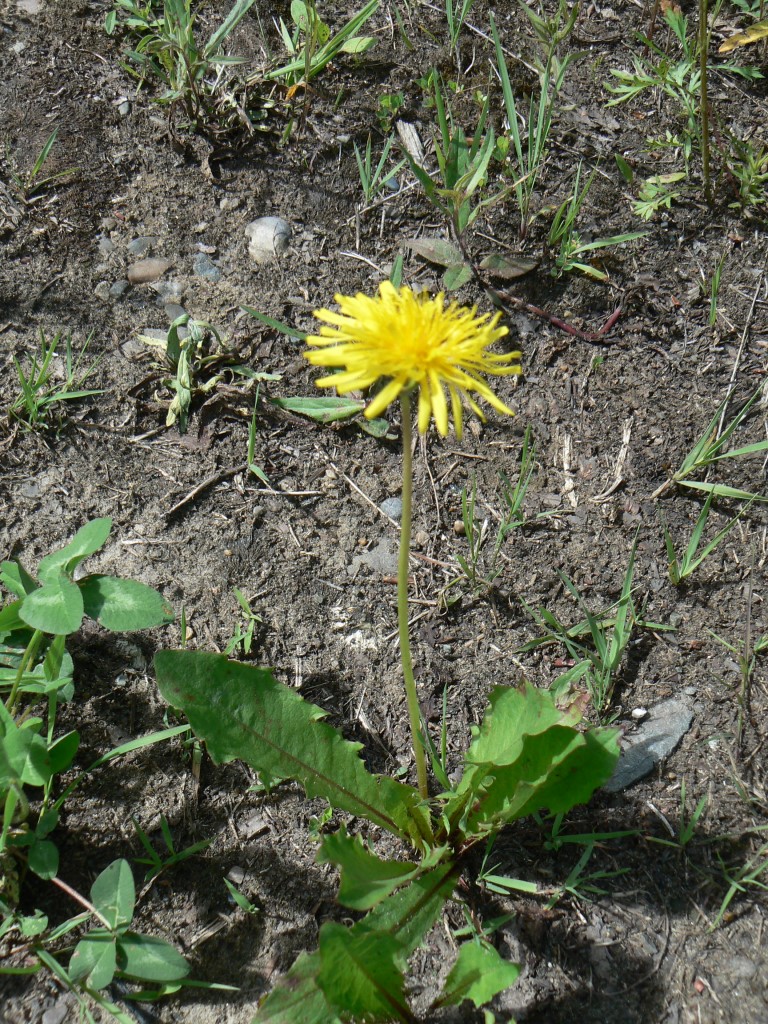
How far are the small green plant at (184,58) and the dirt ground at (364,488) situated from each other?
0.26 ft

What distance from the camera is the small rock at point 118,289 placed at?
8.89 ft

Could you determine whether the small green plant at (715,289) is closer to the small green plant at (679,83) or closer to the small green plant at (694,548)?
the small green plant at (679,83)

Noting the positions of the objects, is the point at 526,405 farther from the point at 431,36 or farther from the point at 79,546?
the point at 431,36

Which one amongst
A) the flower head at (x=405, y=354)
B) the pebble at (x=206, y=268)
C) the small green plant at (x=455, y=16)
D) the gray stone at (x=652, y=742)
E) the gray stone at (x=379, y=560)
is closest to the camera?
the flower head at (x=405, y=354)

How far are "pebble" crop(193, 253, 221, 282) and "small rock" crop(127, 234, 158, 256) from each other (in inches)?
6.4

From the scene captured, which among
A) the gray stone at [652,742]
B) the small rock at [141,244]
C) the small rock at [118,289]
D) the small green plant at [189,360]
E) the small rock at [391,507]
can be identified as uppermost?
the small rock at [141,244]

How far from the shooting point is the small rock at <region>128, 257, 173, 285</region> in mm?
2742

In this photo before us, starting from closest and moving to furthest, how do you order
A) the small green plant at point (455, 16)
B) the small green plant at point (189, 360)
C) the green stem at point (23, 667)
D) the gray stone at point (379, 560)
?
the green stem at point (23, 667)
the gray stone at point (379, 560)
the small green plant at point (189, 360)
the small green plant at point (455, 16)

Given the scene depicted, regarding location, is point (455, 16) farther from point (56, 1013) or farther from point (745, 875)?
point (56, 1013)

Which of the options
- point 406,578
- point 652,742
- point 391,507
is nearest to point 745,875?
point 652,742

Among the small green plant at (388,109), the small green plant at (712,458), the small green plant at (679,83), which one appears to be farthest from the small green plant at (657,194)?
the small green plant at (388,109)

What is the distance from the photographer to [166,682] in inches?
71.7

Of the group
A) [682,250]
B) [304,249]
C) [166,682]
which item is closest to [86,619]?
[166,682]

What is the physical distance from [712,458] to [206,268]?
1.70 metres
